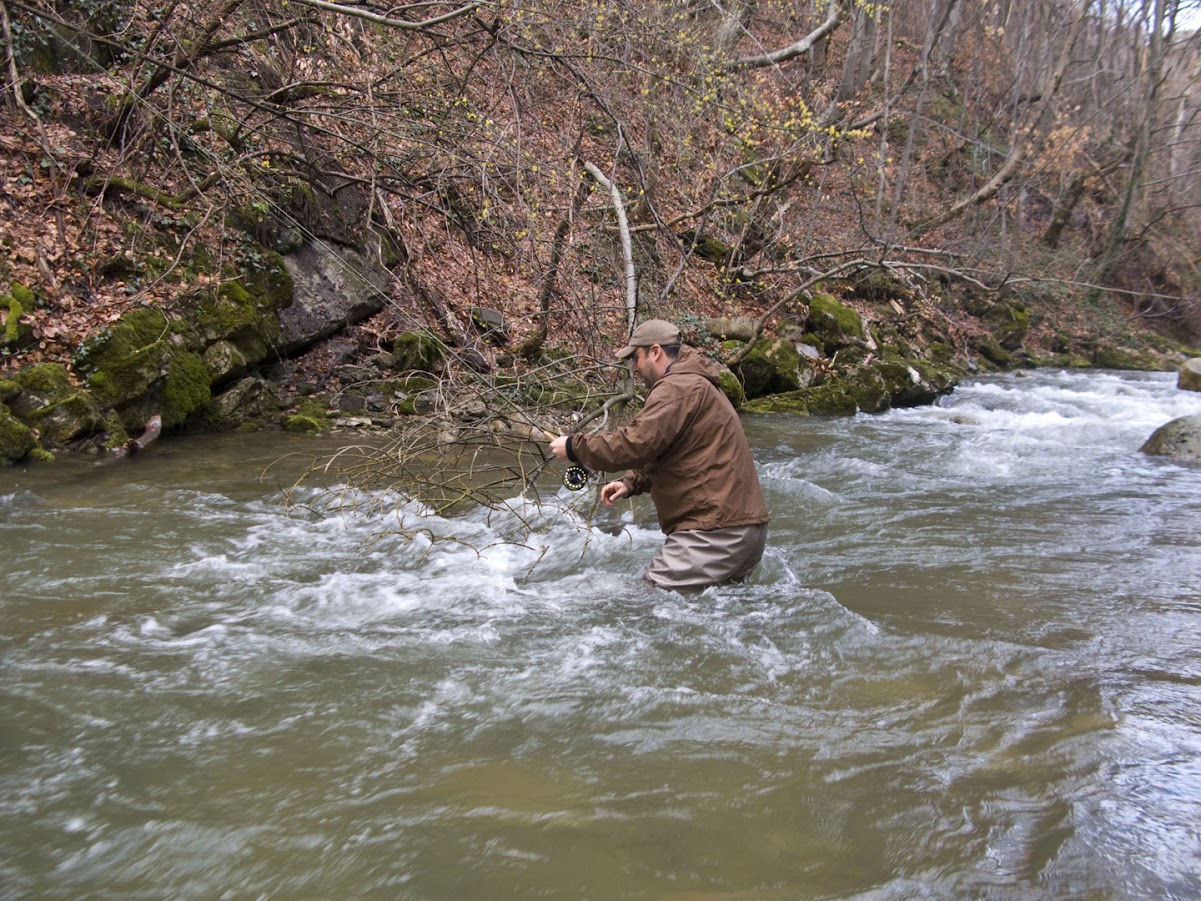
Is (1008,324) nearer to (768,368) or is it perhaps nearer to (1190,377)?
(1190,377)

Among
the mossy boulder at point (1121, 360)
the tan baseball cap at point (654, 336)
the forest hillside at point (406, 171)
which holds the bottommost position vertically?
the mossy boulder at point (1121, 360)

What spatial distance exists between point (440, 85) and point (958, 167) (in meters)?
22.2

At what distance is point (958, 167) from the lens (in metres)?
25.4

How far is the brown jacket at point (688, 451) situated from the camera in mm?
4477

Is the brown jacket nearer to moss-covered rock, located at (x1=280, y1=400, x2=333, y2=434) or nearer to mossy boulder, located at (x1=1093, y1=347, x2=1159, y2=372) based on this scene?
moss-covered rock, located at (x1=280, y1=400, x2=333, y2=434)

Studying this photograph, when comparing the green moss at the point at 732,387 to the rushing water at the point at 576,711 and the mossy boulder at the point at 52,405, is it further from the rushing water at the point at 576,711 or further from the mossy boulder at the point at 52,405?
the mossy boulder at the point at 52,405

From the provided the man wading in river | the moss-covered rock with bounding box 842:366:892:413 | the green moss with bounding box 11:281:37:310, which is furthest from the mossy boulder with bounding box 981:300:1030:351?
the green moss with bounding box 11:281:37:310

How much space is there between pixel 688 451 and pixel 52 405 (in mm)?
6350

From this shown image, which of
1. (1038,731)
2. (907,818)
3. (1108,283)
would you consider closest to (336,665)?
(907,818)

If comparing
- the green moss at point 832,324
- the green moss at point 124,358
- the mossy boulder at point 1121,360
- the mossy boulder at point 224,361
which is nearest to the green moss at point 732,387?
the green moss at point 832,324

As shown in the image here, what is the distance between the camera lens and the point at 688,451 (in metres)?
4.68

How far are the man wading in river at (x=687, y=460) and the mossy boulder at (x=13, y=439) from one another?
17.8 feet

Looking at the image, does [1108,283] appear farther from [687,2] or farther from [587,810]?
[587,810]

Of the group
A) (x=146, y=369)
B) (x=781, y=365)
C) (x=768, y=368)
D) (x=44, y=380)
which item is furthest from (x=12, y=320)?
(x=781, y=365)
